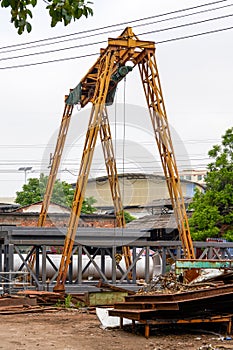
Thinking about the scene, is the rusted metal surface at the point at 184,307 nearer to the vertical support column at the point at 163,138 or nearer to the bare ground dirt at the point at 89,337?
the bare ground dirt at the point at 89,337

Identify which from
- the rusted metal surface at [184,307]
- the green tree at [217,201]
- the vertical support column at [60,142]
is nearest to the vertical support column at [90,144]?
the vertical support column at [60,142]

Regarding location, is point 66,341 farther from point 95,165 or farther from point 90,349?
point 95,165

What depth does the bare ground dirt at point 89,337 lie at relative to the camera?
1170 cm

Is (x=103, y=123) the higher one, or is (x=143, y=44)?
(x=143, y=44)

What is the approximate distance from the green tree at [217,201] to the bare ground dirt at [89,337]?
17979 mm

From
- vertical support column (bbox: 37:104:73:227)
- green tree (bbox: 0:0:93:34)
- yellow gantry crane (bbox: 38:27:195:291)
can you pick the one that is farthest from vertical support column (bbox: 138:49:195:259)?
green tree (bbox: 0:0:93:34)

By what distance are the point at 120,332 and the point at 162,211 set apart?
29102 millimetres

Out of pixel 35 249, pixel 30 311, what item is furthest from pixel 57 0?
pixel 35 249

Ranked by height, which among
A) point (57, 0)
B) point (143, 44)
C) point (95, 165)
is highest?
point (143, 44)

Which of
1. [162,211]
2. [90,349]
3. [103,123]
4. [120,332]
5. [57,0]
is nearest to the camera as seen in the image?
[57,0]

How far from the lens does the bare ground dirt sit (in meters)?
11.7

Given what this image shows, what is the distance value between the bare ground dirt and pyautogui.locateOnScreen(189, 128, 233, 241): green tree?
59.0ft

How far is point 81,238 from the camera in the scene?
819 inches

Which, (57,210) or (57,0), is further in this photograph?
(57,210)
